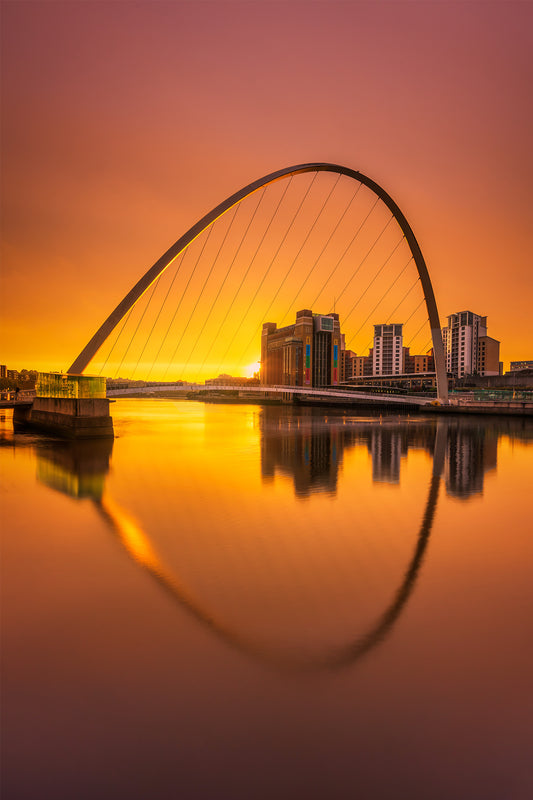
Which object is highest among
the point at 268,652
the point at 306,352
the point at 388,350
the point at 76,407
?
the point at 388,350

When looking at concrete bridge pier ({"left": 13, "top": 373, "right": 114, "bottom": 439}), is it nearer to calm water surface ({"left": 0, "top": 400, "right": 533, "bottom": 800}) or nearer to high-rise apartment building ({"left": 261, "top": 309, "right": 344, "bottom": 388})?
calm water surface ({"left": 0, "top": 400, "right": 533, "bottom": 800})

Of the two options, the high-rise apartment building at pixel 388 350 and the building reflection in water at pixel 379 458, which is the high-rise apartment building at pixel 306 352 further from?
the building reflection in water at pixel 379 458

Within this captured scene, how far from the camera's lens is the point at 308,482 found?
39.5 feet

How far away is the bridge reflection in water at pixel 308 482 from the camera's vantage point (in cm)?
398

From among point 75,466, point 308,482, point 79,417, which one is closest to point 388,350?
point 79,417

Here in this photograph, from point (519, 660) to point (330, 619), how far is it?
1.64 metres

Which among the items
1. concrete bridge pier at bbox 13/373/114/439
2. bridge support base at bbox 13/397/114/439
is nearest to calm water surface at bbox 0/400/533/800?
concrete bridge pier at bbox 13/373/114/439

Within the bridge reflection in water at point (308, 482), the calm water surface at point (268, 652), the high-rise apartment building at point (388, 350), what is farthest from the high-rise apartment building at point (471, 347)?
the calm water surface at point (268, 652)

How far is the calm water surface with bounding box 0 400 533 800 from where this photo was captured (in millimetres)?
2684

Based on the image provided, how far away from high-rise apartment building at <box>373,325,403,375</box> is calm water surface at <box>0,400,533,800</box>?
16092 centimetres

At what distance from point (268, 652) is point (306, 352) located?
5659 inches

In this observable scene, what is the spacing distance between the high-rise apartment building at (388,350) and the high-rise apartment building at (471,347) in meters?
22.0

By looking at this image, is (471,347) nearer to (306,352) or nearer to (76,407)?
(306,352)

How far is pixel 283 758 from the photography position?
8.96 ft
